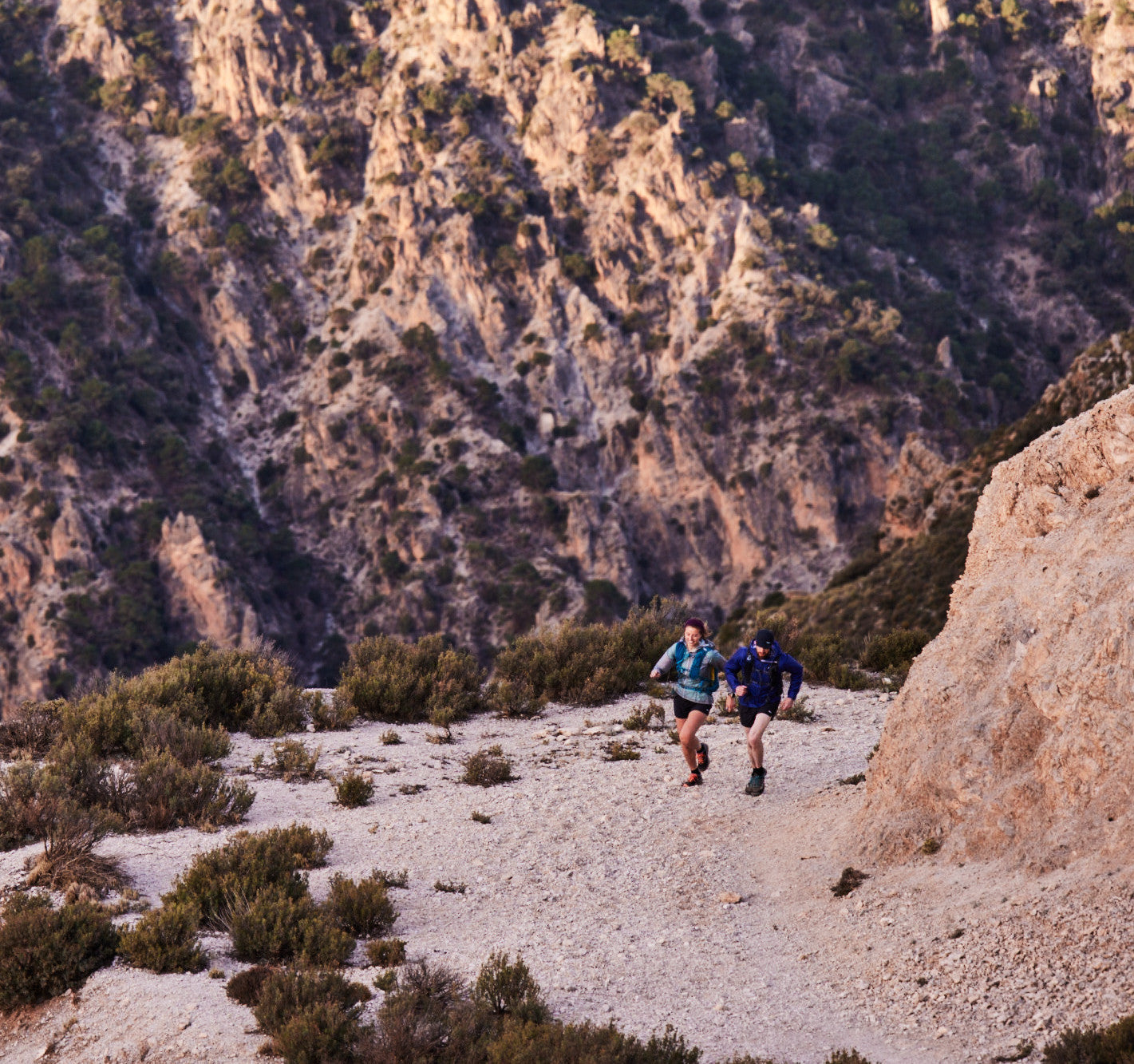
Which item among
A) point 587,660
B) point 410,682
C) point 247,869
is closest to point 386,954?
point 247,869

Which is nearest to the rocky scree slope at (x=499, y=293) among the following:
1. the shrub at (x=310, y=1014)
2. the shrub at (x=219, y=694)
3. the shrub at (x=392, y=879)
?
the shrub at (x=219, y=694)

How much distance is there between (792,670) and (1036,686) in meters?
3.06

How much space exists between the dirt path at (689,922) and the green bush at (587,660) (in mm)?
3943

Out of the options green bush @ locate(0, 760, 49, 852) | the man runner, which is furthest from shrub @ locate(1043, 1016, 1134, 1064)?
green bush @ locate(0, 760, 49, 852)

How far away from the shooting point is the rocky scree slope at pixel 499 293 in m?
73.9

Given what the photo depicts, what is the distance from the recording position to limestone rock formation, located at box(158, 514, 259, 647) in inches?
2761

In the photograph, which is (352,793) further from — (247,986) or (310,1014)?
(310,1014)

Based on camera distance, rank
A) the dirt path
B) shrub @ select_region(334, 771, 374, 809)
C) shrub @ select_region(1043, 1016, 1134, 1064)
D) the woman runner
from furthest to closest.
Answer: shrub @ select_region(334, 771, 374, 809), the woman runner, the dirt path, shrub @ select_region(1043, 1016, 1134, 1064)

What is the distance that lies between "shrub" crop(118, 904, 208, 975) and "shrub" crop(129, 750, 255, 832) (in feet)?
8.90

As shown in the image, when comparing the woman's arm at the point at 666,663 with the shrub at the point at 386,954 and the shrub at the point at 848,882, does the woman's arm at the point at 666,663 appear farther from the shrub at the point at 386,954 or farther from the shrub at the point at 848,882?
the shrub at the point at 386,954

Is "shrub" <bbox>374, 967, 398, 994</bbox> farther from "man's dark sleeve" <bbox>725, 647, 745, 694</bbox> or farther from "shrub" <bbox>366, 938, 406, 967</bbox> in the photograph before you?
"man's dark sleeve" <bbox>725, 647, 745, 694</bbox>

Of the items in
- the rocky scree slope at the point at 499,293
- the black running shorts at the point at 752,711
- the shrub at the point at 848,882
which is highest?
the rocky scree slope at the point at 499,293

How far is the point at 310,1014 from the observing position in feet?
21.9

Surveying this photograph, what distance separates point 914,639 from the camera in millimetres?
18703
